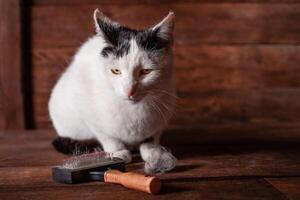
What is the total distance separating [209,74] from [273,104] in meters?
0.33

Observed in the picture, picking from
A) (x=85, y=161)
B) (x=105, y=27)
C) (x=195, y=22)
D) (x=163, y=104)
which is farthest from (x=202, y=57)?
(x=85, y=161)

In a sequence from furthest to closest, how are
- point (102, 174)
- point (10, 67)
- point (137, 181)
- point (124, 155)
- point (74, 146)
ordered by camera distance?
point (10, 67) < point (74, 146) < point (124, 155) < point (102, 174) < point (137, 181)

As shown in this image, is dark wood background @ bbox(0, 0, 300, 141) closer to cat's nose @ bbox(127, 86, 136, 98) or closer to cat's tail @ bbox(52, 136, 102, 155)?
cat's tail @ bbox(52, 136, 102, 155)

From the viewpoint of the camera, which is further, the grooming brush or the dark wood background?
the dark wood background

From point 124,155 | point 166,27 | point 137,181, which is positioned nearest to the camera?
point 137,181

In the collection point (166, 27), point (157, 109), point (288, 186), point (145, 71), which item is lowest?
point (288, 186)

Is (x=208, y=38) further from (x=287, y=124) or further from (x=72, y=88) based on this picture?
(x=72, y=88)

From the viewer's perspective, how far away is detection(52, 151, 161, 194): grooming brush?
1.06 metres

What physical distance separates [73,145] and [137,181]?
508 millimetres

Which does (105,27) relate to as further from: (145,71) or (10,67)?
(10,67)

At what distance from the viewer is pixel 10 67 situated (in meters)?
1.96

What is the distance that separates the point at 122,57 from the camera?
1.24 meters

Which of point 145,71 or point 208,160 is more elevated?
point 145,71

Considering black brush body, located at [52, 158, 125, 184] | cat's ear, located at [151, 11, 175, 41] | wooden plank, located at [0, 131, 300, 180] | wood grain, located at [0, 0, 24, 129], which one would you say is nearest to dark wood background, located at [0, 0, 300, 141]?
wood grain, located at [0, 0, 24, 129]
